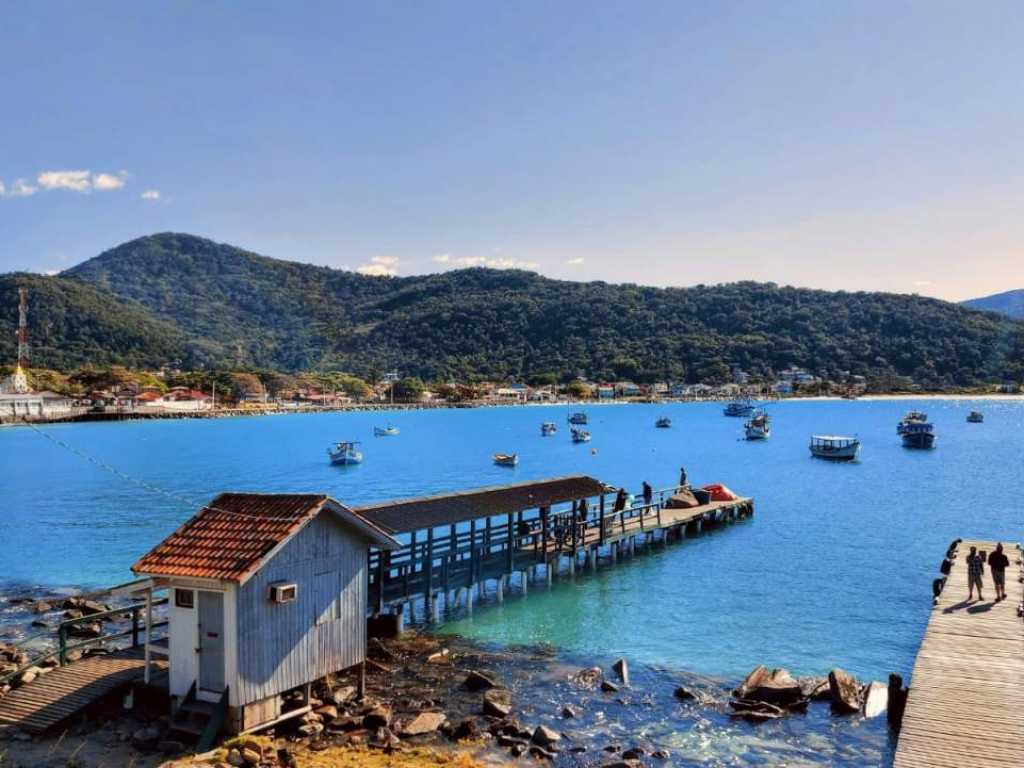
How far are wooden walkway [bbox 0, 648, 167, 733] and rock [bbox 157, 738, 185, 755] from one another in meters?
2.50

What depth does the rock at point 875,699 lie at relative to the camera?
19844 millimetres

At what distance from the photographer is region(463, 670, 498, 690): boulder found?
21219mm

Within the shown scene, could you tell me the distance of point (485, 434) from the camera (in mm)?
150875

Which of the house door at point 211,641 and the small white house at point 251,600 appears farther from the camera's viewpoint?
the house door at point 211,641

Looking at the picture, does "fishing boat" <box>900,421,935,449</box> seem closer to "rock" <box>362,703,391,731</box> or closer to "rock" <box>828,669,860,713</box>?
"rock" <box>828,669,860,713</box>

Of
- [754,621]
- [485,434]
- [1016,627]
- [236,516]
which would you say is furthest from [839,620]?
[485,434]

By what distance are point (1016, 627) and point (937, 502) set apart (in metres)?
42.2

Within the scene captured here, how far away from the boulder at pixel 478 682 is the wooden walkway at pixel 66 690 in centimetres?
732

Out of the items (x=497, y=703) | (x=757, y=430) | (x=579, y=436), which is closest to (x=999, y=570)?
(x=497, y=703)

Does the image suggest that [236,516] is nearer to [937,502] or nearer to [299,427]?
[937,502]

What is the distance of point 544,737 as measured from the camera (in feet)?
58.9

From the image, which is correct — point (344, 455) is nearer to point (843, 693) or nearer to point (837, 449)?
point (837, 449)

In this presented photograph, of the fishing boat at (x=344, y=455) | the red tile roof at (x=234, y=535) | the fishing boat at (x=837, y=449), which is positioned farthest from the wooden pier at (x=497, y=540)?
the fishing boat at (x=837, y=449)

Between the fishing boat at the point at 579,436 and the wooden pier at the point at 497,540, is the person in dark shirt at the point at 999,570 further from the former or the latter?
the fishing boat at the point at 579,436
